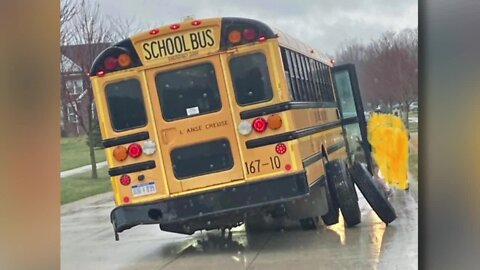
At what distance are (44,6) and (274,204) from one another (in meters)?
1.28

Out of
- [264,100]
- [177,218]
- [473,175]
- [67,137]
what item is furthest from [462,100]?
[67,137]

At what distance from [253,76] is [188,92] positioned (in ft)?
0.89

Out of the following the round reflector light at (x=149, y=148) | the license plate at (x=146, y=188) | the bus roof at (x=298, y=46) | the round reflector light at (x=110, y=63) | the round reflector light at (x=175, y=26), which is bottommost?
the license plate at (x=146, y=188)

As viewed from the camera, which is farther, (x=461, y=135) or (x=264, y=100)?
(x=461, y=135)

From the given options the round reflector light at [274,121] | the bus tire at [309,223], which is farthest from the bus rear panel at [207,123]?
the bus tire at [309,223]

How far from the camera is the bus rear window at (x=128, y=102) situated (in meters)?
2.54

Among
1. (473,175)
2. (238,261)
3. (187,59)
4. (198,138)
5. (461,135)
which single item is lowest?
(238,261)

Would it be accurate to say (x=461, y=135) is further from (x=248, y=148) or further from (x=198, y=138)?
(x=198, y=138)

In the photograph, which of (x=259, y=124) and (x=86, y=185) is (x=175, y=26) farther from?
(x=86, y=185)

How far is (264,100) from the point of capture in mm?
2500

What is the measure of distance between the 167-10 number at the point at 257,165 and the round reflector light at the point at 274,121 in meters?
0.12

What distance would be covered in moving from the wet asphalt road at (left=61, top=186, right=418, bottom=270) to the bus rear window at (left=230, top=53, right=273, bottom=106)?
21.4 inches

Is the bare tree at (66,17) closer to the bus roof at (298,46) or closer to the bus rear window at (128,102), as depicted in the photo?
the bus rear window at (128,102)

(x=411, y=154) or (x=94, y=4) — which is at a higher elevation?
(x=94, y=4)
